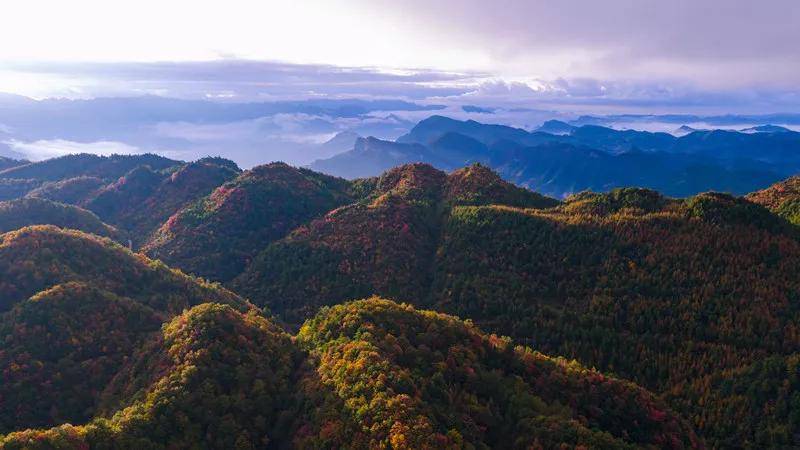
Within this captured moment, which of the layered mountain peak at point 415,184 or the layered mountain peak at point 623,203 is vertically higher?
the layered mountain peak at point 623,203

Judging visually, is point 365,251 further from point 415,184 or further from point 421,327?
point 421,327

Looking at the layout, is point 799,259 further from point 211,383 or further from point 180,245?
point 180,245

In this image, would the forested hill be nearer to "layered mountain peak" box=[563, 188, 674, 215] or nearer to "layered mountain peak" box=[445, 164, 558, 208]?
"layered mountain peak" box=[563, 188, 674, 215]

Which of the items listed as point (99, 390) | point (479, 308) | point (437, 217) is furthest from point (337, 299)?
point (99, 390)

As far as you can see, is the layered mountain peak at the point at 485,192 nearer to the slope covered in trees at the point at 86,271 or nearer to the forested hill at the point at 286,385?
the slope covered in trees at the point at 86,271

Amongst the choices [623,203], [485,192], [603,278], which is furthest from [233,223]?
[623,203]

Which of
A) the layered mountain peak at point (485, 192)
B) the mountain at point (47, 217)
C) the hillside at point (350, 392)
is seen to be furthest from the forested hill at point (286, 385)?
the layered mountain peak at point (485, 192)
